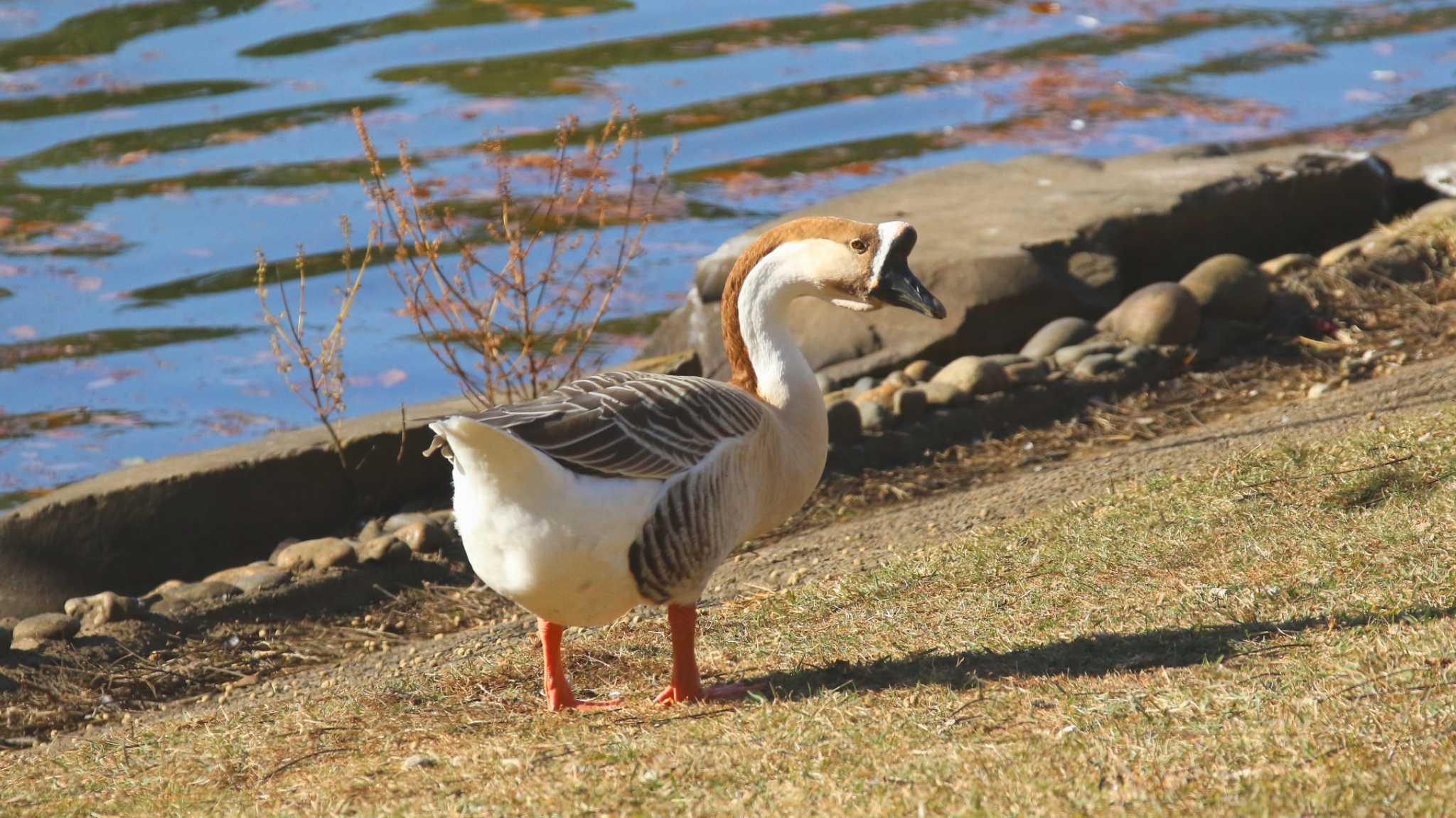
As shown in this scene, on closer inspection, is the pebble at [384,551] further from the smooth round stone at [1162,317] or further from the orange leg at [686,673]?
the smooth round stone at [1162,317]

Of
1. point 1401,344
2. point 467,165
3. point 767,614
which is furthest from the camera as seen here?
point 467,165

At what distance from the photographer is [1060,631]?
186 inches

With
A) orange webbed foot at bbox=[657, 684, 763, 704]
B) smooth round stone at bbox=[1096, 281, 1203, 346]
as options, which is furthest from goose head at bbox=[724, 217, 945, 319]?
smooth round stone at bbox=[1096, 281, 1203, 346]

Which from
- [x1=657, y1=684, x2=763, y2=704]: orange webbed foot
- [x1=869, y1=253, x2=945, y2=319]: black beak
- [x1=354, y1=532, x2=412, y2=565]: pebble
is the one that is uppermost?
[x1=869, y1=253, x2=945, y2=319]: black beak

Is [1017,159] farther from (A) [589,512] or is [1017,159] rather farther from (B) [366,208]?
(A) [589,512]

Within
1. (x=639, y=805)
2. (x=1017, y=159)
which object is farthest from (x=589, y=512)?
(x=1017, y=159)

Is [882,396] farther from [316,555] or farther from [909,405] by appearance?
[316,555]

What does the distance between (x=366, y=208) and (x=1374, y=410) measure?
8.36 meters

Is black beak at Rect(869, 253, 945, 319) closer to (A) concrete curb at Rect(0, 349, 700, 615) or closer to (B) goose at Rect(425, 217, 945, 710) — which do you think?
(B) goose at Rect(425, 217, 945, 710)

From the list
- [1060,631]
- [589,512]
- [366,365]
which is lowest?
[366,365]

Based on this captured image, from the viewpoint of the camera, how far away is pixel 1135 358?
8.55 meters

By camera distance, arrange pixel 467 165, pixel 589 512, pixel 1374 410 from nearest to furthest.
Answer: pixel 589 512 < pixel 1374 410 < pixel 467 165

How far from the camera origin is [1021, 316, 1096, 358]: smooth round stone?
879 centimetres

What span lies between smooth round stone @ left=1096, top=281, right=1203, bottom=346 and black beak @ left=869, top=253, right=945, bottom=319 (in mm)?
4445
